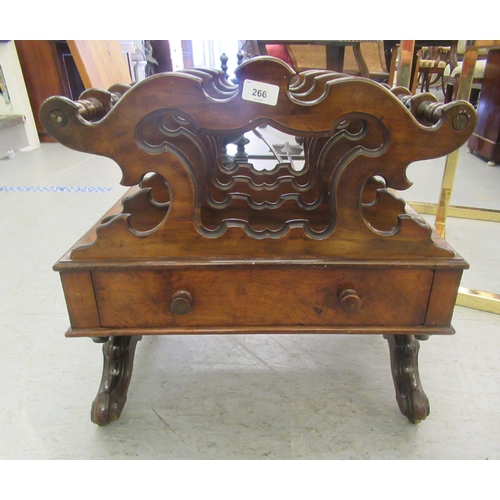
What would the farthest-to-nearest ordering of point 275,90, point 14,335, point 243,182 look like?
point 14,335 → point 243,182 → point 275,90

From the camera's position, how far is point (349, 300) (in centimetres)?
66

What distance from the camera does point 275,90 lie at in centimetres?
56

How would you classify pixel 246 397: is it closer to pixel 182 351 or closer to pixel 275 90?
pixel 182 351

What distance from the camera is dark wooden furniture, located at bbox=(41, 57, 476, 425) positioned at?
0.58 metres

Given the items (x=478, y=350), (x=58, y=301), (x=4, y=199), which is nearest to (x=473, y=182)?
(x=478, y=350)

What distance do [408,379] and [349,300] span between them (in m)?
0.31

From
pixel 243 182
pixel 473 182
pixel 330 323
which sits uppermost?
pixel 243 182

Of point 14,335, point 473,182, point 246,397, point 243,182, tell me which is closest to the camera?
point 246,397

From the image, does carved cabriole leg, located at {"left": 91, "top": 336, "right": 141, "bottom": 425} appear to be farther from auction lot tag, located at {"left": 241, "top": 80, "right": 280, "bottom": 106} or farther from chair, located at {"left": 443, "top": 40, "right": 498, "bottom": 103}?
Answer: chair, located at {"left": 443, "top": 40, "right": 498, "bottom": 103}

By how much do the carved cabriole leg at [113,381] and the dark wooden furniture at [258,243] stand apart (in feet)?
0.34

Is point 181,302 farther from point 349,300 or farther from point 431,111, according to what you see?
point 431,111

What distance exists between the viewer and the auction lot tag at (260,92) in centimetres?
55

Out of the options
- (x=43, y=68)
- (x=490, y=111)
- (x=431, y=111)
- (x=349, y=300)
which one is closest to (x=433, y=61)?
(x=490, y=111)

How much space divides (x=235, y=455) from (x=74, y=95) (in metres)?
4.12
